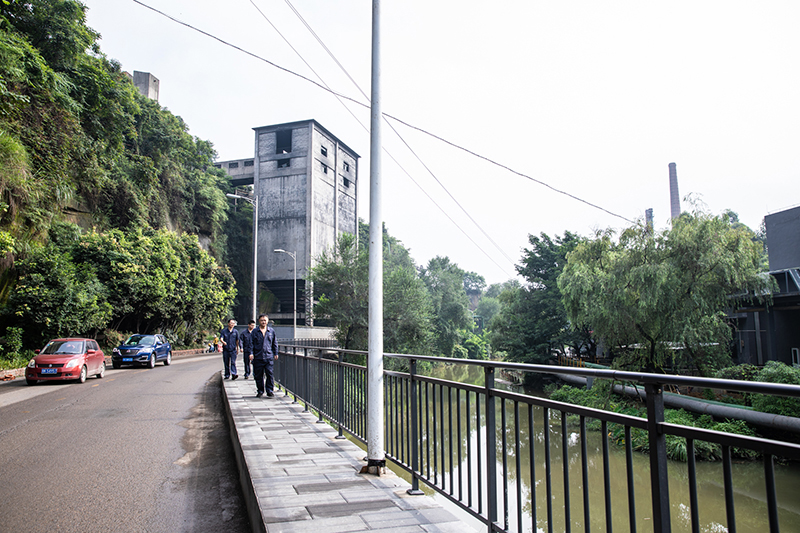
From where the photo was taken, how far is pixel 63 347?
1525cm

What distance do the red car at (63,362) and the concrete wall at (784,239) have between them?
28611 millimetres

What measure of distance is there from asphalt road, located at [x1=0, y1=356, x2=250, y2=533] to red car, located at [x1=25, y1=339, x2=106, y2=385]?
111 inches

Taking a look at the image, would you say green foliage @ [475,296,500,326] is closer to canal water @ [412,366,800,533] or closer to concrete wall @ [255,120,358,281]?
concrete wall @ [255,120,358,281]

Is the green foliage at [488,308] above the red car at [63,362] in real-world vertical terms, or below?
above

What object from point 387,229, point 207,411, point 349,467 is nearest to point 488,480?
point 349,467

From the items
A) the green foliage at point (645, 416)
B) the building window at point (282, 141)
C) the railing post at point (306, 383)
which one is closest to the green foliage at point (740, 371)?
the green foliage at point (645, 416)

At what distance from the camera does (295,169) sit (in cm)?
5062

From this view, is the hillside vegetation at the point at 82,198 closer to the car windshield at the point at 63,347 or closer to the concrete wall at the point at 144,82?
the car windshield at the point at 63,347

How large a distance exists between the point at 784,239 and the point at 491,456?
2674cm

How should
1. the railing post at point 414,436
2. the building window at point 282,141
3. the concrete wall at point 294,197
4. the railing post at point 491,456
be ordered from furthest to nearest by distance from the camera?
the building window at point 282,141
the concrete wall at point 294,197
the railing post at point 414,436
the railing post at point 491,456

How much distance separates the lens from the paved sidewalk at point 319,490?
354 centimetres

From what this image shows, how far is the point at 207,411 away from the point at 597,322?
18463 mm

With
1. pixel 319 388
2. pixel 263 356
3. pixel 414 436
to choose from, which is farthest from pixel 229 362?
pixel 414 436

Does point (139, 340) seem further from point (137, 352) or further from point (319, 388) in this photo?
point (319, 388)
